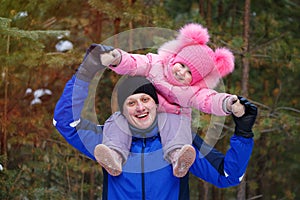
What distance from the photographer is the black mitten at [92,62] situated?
261 centimetres

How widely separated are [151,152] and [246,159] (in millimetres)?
478

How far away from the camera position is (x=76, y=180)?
6695 millimetres

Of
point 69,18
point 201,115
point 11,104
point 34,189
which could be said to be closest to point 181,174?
point 201,115

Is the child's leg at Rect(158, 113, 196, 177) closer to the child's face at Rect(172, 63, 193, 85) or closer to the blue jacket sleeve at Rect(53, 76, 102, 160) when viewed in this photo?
the child's face at Rect(172, 63, 193, 85)

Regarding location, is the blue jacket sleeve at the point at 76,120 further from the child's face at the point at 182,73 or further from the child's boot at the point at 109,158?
the child's face at the point at 182,73

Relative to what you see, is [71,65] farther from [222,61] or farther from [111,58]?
[111,58]

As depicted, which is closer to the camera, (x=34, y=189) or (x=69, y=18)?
(x=34, y=189)

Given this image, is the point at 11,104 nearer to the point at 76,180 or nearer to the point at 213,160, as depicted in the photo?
the point at 76,180

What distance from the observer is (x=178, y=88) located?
2930mm

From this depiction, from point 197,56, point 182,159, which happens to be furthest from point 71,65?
point 182,159

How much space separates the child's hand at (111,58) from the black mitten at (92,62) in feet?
0.06

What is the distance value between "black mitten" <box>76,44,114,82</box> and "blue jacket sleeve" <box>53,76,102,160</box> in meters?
0.04

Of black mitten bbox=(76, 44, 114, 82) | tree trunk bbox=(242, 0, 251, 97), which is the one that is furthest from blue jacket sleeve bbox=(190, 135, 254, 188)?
tree trunk bbox=(242, 0, 251, 97)

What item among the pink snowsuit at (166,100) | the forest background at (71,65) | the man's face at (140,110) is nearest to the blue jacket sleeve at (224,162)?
the pink snowsuit at (166,100)
